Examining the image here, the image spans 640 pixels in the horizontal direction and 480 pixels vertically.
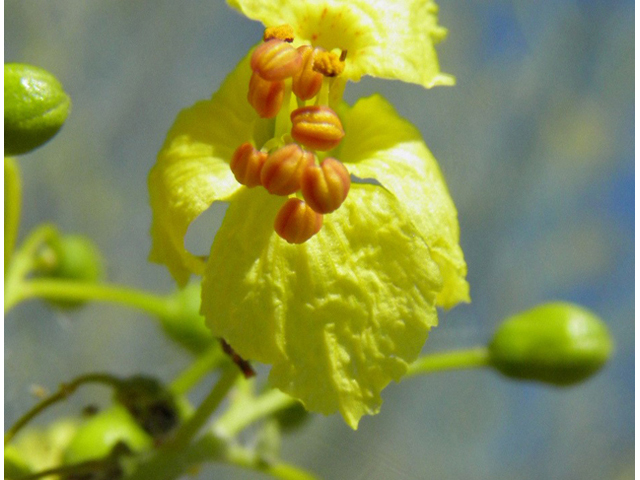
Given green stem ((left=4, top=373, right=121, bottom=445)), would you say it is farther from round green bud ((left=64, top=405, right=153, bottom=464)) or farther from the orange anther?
the orange anther

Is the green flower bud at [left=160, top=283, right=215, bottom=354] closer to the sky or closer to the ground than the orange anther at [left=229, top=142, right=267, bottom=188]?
closer to the ground

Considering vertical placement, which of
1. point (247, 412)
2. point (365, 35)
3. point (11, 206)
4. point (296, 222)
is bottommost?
point (247, 412)

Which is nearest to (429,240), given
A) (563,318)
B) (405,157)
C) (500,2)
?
(405,157)

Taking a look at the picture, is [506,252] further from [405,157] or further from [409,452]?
[405,157]

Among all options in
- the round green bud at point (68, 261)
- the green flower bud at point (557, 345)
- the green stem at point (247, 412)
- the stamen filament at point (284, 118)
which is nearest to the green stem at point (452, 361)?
the green flower bud at point (557, 345)

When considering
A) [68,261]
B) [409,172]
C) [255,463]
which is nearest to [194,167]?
[409,172]

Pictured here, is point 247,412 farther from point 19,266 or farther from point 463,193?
point 463,193

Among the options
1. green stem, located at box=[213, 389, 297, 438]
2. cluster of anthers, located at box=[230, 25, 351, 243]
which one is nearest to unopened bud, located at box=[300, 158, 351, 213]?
cluster of anthers, located at box=[230, 25, 351, 243]
